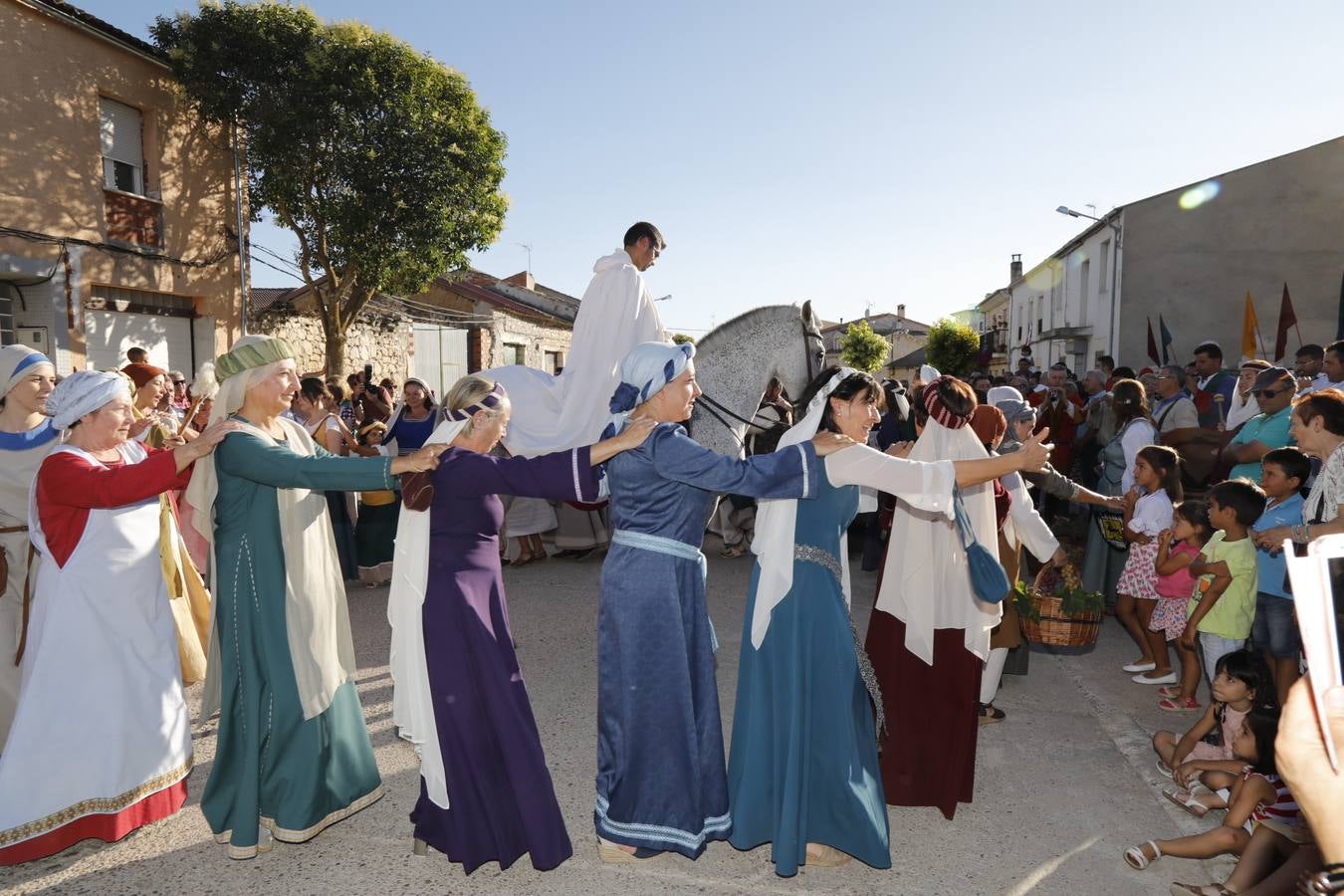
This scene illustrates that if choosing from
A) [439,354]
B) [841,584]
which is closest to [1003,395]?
[841,584]

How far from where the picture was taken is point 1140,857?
3.21 metres

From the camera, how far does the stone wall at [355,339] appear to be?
17.1 meters

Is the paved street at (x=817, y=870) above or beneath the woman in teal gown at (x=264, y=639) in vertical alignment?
beneath

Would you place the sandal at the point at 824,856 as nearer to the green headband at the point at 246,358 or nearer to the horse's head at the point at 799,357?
the green headband at the point at 246,358

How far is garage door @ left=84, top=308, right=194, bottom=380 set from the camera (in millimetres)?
12852

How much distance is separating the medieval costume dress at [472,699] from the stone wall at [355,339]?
13.7 m

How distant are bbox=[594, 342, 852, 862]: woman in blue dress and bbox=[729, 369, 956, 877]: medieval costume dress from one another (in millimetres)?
138

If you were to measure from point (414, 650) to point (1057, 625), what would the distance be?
359 cm

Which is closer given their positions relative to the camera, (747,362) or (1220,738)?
(1220,738)

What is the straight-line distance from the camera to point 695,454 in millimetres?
2854

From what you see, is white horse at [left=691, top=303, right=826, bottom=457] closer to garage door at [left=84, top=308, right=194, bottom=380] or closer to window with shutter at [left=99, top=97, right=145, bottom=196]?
garage door at [left=84, top=308, right=194, bottom=380]

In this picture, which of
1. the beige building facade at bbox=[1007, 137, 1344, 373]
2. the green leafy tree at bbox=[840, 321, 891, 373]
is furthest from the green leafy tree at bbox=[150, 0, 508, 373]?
the green leafy tree at bbox=[840, 321, 891, 373]

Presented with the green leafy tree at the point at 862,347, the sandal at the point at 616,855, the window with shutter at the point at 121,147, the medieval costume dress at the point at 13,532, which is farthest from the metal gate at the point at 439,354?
the green leafy tree at the point at 862,347

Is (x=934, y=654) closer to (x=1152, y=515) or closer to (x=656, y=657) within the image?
(x=656, y=657)
